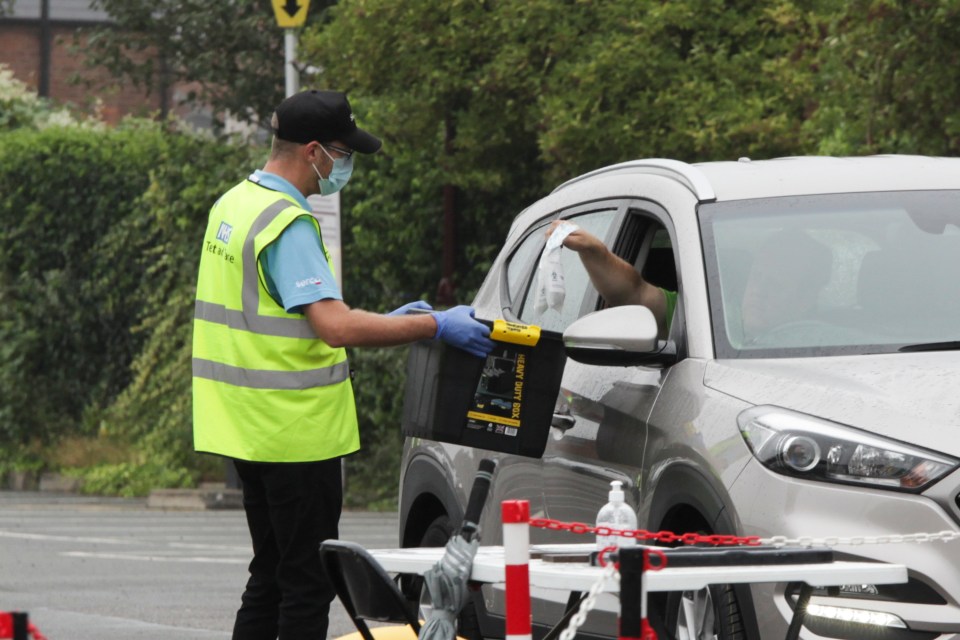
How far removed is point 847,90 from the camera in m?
12.4

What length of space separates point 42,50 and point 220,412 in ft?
98.4

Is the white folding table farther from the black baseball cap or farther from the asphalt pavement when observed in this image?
the asphalt pavement

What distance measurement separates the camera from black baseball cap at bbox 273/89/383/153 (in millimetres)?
5773

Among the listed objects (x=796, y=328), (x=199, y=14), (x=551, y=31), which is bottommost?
(x=796, y=328)

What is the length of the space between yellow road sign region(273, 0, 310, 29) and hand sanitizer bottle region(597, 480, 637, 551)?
1362 cm

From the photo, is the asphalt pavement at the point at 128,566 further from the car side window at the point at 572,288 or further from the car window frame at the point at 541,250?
the car side window at the point at 572,288

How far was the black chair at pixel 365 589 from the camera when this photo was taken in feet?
14.6

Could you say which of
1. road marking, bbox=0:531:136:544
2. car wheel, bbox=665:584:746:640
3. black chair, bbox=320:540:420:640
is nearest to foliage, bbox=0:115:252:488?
road marking, bbox=0:531:136:544

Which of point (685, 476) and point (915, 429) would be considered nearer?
point (915, 429)

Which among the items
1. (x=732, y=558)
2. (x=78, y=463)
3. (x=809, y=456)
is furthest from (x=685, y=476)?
(x=78, y=463)

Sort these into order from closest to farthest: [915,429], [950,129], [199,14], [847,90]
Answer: [915,429] < [950,129] < [847,90] < [199,14]

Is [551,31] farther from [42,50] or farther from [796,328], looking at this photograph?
[42,50]

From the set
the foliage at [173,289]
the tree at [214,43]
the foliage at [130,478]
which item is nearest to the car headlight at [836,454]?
the foliage at [173,289]

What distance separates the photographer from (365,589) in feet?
15.0
